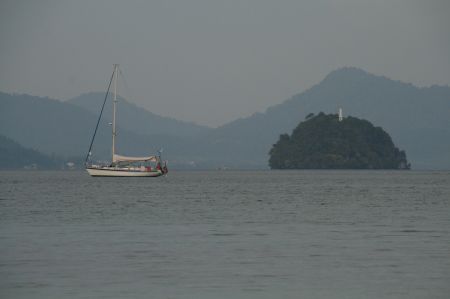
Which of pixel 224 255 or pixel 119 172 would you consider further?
pixel 119 172

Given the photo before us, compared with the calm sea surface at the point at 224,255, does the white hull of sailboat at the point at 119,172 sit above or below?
above

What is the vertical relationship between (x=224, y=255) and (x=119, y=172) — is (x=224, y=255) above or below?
below

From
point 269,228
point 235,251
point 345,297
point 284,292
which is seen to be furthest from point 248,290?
point 269,228

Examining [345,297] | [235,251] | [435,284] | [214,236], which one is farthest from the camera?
[214,236]

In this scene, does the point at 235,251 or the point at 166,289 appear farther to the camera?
the point at 235,251

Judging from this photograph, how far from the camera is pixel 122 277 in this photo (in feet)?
108

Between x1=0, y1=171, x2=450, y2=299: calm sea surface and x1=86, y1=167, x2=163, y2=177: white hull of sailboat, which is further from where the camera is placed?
x1=86, y1=167, x2=163, y2=177: white hull of sailboat

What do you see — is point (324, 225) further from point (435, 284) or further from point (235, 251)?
point (435, 284)

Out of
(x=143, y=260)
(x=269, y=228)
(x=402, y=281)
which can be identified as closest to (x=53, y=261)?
(x=143, y=260)

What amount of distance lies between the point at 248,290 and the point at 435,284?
6257 mm

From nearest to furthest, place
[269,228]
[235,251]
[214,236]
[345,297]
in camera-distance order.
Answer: [345,297] → [235,251] → [214,236] → [269,228]

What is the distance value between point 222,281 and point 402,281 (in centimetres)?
604

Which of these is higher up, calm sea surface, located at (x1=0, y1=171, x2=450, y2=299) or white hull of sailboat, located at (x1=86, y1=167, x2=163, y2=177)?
white hull of sailboat, located at (x1=86, y1=167, x2=163, y2=177)

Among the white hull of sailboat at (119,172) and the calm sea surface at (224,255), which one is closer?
the calm sea surface at (224,255)
